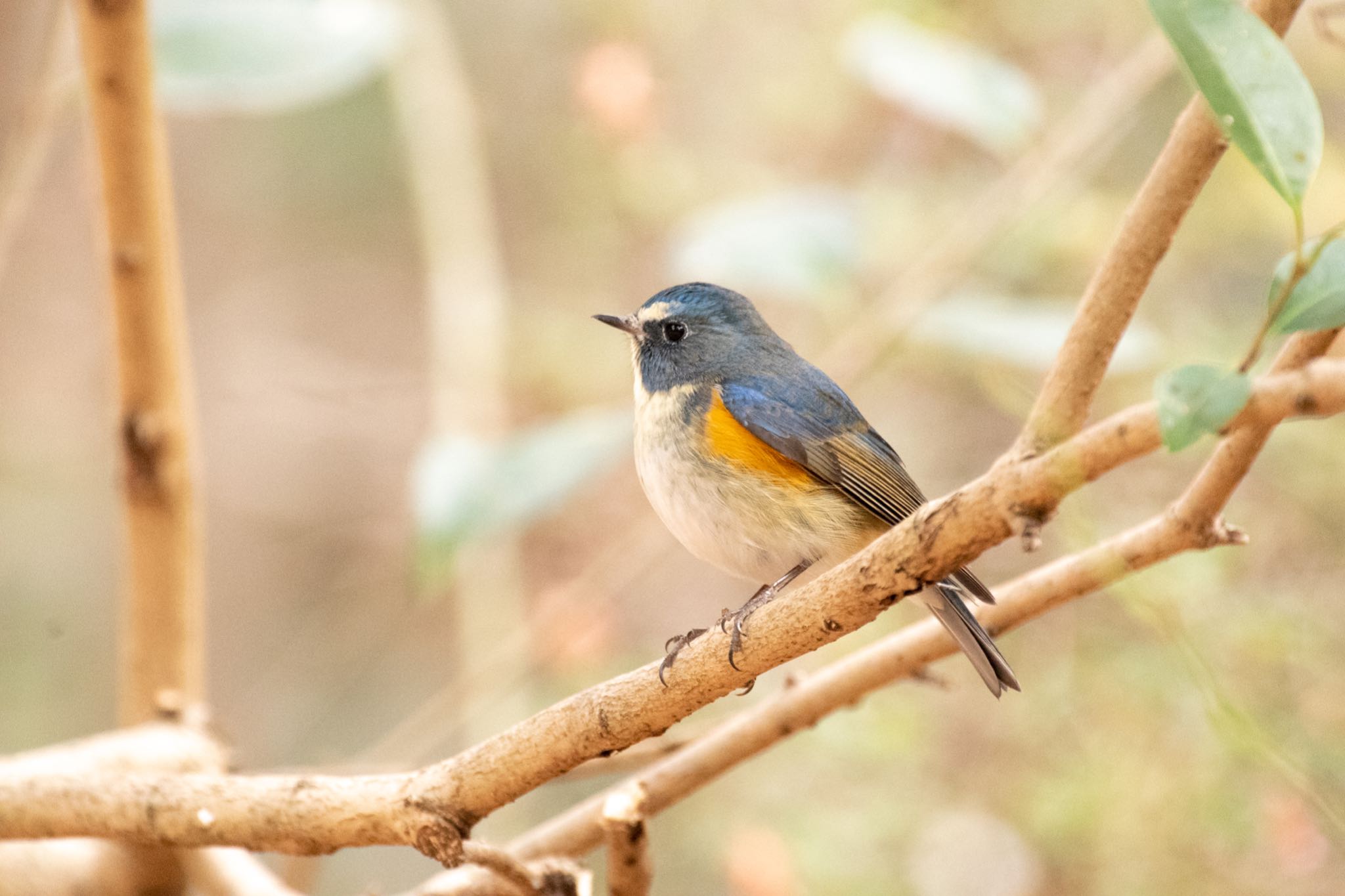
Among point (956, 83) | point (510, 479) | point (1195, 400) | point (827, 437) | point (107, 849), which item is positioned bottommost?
point (1195, 400)

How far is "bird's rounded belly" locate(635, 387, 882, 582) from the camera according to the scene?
7.20 feet

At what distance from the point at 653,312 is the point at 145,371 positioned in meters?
1.01

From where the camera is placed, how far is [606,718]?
59.5 inches

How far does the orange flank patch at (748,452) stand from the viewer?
223 cm

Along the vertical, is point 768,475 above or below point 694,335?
below

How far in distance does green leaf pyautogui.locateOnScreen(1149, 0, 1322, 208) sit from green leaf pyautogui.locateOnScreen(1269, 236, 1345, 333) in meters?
0.06

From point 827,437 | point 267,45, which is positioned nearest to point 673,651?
point 827,437

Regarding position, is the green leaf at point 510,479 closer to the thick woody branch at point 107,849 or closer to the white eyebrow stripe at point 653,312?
the white eyebrow stripe at point 653,312

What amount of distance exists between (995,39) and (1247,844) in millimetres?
2578

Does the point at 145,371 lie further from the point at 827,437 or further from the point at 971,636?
the point at 971,636

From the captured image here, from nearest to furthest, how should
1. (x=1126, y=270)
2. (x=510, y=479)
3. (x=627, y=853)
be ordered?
(x=1126, y=270) < (x=627, y=853) < (x=510, y=479)

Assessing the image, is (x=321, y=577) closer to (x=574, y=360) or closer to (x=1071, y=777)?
(x=574, y=360)

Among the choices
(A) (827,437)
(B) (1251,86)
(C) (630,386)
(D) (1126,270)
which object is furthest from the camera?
(C) (630,386)

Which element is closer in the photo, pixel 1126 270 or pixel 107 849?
pixel 1126 270
